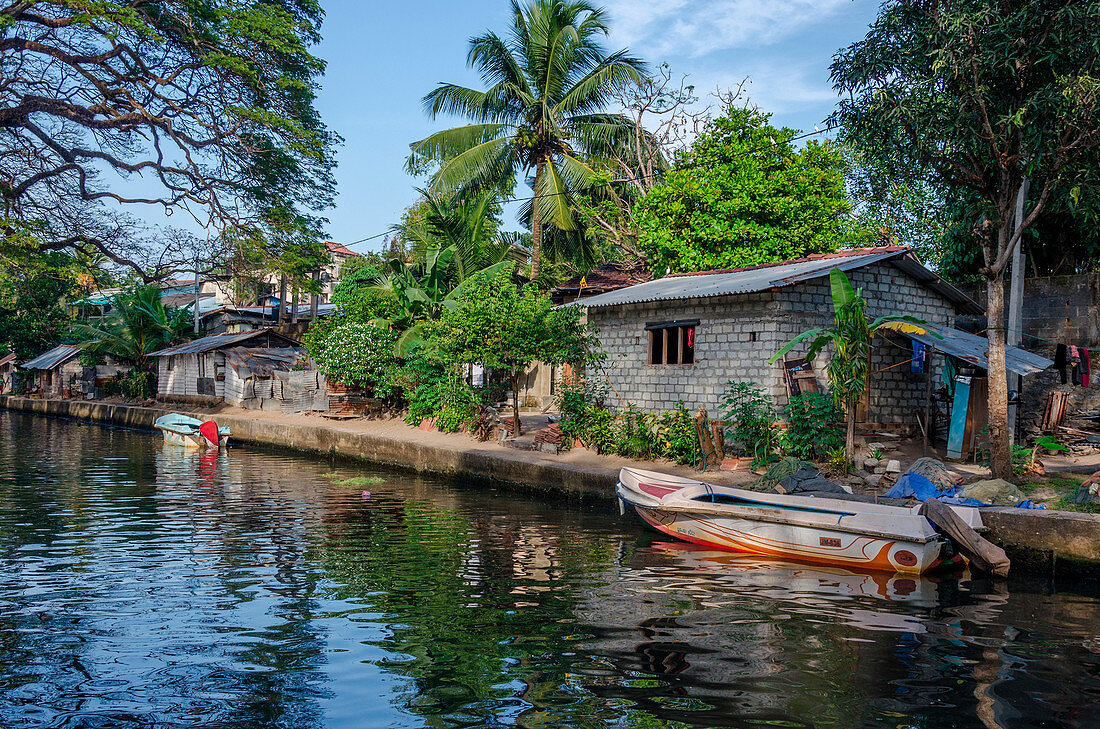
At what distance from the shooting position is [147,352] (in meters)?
36.2

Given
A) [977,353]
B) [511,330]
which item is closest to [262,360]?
[511,330]

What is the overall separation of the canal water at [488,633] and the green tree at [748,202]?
11.8 meters

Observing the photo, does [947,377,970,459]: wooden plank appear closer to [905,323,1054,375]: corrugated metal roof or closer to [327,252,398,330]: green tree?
[905,323,1054,375]: corrugated metal roof

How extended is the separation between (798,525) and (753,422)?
4.33m

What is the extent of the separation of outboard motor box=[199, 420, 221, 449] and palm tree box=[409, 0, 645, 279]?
10.0 metres

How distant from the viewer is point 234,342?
32.0 meters

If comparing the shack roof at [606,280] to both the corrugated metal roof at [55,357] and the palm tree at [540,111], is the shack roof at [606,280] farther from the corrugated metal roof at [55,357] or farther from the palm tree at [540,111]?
the corrugated metal roof at [55,357]

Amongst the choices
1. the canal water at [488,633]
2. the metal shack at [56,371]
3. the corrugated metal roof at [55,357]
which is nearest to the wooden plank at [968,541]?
the canal water at [488,633]

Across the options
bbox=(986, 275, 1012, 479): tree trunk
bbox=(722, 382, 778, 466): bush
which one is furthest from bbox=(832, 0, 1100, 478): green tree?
bbox=(722, 382, 778, 466): bush

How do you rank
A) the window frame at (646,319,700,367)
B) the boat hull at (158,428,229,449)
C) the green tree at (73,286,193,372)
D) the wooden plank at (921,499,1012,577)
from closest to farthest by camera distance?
the wooden plank at (921,499,1012,577)
the window frame at (646,319,700,367)
the boat hull at (158,428,229,449)
the green tree at (73,286,193,372)

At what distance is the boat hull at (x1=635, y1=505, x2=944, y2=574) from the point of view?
958 centimetres

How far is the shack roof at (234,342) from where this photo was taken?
31.5m

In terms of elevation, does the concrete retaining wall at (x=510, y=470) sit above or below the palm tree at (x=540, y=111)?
below


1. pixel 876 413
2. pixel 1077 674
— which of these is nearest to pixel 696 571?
pixel 1077 674
